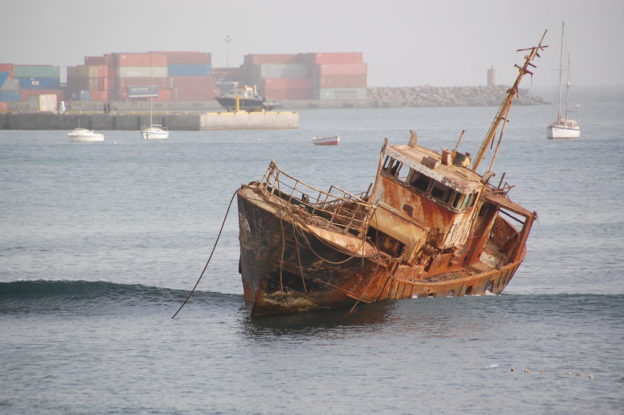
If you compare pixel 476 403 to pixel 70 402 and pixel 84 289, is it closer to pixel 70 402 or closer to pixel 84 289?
pixel 70 402

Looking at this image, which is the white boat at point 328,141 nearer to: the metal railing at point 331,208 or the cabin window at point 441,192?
the metal railing at point 331,208

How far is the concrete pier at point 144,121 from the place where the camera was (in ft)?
412

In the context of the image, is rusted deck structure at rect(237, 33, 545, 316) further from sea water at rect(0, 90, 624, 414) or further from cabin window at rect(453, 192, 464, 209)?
sea water at rect(0, 90, 624, 414)

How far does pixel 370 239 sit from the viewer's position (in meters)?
23.9

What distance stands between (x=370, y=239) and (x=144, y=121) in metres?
105

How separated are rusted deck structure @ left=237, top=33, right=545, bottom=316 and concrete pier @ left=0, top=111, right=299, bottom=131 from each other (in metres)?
102

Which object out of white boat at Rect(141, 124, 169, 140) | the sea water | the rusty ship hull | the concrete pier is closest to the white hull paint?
white boat at Rect(141, 124, 169, 140)

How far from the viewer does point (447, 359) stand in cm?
2141

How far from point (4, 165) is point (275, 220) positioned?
6556 centimetres

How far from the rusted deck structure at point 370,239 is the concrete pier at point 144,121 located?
102 meters

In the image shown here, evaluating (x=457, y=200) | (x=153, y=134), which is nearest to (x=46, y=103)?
(x=153, y=134)

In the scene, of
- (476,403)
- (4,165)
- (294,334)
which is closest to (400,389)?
(476,403)

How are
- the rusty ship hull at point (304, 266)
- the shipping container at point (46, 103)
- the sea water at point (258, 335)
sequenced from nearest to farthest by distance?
1. the sea water at point (258, 335)
2. the rusty ship hull at point (304, 266)
3. the shipping container at point (46, 103)

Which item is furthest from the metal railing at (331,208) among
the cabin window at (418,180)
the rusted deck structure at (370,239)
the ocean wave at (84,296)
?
the ocean wave at (84,296)
